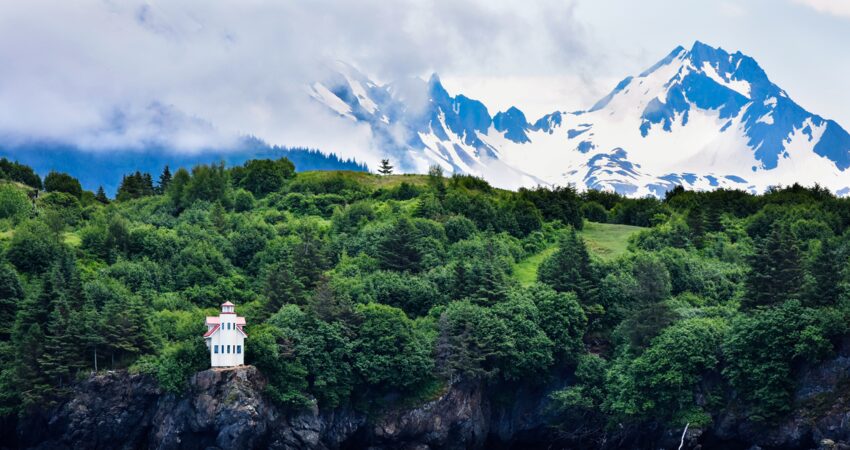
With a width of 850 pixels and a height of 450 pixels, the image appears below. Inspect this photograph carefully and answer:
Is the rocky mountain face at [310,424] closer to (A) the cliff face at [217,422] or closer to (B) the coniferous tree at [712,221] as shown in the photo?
(A) the cliff face at [217,422]

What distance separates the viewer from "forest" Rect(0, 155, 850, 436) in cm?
10400

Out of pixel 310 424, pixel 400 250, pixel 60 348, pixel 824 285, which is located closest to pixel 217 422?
pixel 310 424

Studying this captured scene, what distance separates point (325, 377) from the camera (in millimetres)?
105000

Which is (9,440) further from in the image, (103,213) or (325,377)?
(103,213)

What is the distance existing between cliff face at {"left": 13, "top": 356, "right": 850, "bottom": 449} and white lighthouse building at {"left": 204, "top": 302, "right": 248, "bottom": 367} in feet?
3.94

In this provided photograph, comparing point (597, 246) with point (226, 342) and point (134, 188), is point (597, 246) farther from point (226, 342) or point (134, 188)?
point (134, 188)

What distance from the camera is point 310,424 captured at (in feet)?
340

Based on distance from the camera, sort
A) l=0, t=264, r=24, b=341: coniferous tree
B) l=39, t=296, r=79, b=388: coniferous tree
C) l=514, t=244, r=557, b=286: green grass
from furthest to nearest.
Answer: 1. l=514, t=244, r=557, b=286: green grass
2. l=0, t=264, r=24, b=341: coniferous tree
3. l=39, t=296, r=79, b=388: coniferous tree

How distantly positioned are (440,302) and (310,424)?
21.9 metres

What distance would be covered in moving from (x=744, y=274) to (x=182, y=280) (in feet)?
190

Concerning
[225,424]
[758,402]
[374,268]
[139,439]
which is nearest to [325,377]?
[225,424]

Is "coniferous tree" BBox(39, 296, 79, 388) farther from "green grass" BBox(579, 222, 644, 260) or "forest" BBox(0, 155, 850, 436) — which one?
"green grass" BBox(579, 222, 644, 260)

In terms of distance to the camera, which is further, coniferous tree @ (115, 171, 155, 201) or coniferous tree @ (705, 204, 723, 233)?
coniferous tree @ (115, 171, 155, 201)

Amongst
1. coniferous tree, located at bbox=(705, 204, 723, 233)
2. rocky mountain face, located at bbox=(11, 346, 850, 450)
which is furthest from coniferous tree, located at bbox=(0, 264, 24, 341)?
coniferous tree, located at bbox=(705, 204, 723, 233)
